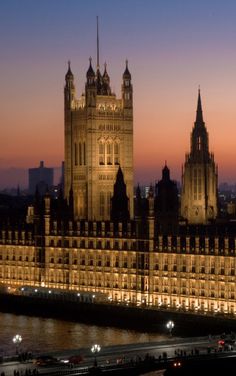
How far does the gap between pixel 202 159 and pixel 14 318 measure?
47.6 metres

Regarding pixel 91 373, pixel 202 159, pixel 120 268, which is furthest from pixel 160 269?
pixel 202 159

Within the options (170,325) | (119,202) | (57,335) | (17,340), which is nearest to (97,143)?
(119,202)

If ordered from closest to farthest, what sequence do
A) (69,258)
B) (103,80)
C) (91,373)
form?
(91,373)
(69,258)
(103,80)

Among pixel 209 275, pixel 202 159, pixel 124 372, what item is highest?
pixel 202 159

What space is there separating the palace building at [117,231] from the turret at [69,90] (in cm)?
11

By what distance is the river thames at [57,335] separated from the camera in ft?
308

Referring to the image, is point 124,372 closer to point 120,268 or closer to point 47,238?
point 120,268

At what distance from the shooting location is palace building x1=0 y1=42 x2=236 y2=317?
108 metres

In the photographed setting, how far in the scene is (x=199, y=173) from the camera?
153875 mm

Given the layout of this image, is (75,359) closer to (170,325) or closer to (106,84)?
(170,325)

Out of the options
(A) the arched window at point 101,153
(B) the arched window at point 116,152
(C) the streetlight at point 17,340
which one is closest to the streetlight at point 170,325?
(C) the streetlight at point 17,340

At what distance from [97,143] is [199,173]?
554 inches

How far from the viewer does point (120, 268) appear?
11538 cm

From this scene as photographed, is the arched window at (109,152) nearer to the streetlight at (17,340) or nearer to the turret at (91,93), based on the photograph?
the turret at (91,93)
